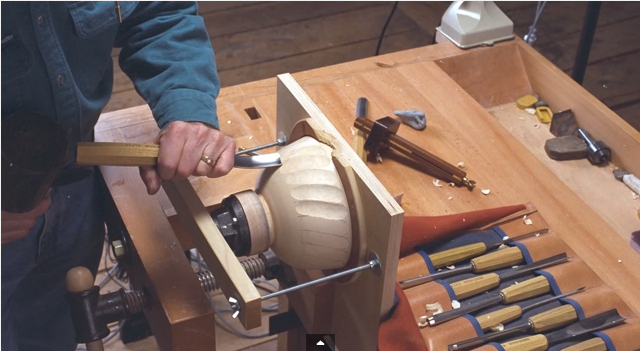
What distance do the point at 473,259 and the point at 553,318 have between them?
0.13 metres

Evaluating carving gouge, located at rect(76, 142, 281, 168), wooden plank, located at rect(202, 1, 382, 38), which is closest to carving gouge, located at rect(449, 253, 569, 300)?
carving gouge, located at rect(76, 142, 281, 168)

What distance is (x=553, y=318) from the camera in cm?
94

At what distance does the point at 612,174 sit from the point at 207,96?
0.70m

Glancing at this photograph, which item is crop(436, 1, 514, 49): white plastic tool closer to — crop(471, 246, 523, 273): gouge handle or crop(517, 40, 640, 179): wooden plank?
crop(517, 40, 640, 179): wooden plank

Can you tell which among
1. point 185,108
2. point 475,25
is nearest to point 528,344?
point 185,108

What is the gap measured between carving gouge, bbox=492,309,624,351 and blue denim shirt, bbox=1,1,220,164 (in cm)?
48

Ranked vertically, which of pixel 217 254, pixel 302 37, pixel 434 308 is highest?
pixel 217 254

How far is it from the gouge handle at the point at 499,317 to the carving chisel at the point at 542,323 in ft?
0.04

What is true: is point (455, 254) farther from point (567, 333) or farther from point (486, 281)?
point (567, 333)

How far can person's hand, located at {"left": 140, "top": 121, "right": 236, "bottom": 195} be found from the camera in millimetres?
896

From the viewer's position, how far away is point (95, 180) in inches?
45.6

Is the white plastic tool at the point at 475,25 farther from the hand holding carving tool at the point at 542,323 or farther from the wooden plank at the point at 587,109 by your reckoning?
the hand holding carving tool at the point at 542,323

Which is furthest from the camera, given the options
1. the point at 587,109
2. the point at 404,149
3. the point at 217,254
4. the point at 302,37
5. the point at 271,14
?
the point at 271,14

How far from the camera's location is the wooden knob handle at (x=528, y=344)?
910 mm
